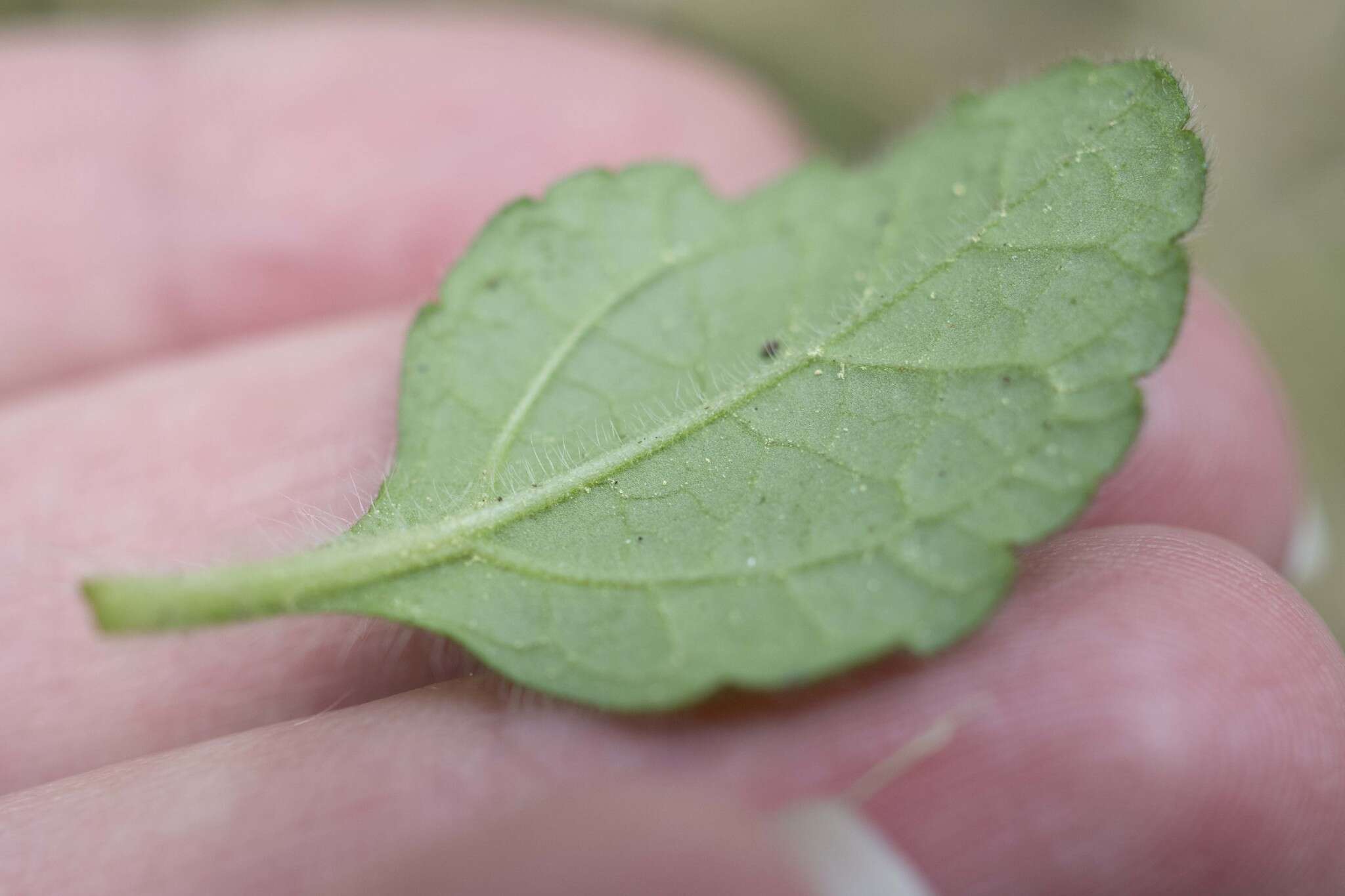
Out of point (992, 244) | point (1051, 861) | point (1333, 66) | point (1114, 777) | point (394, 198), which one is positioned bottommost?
point (1051, 861)

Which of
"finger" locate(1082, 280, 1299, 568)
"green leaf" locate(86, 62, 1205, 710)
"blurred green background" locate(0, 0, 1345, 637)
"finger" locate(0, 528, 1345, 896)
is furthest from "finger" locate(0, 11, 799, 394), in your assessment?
"finger" locate(0, 528, 1345, 896)

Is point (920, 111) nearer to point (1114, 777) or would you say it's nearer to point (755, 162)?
point (755, 162)

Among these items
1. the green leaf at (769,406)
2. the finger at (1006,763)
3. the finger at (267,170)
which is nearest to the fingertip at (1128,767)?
the finger at (1006,763)

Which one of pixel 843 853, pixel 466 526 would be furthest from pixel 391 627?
pixel 843 853

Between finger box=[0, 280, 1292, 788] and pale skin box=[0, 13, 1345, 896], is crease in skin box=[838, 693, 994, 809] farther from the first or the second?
finger box=[0, 280, 1292, 788]

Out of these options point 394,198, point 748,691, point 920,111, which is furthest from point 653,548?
point 920,111

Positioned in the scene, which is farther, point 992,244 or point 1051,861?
point 992,244

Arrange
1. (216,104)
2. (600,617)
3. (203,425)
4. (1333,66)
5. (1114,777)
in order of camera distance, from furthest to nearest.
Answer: (1333,66) < (216,104) < (203,425) < (600,617) < (1114,777)
